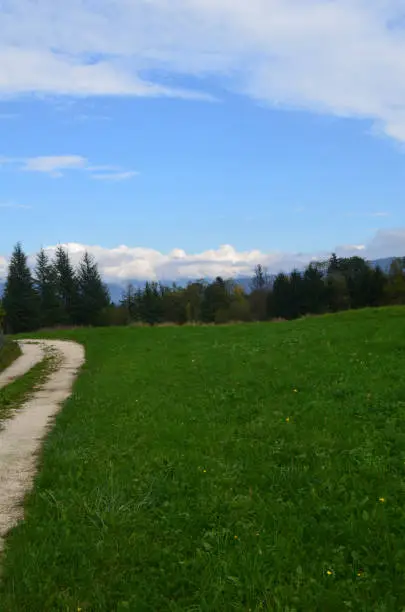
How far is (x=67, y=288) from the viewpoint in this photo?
77.1 metres

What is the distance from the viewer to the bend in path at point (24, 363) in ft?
58.2

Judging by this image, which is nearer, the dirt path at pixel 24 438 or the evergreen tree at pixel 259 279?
the dirt path at pixel 24 438

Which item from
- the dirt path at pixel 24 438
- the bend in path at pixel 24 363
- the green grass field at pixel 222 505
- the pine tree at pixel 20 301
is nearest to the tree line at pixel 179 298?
the pine tree at pixel 20 301

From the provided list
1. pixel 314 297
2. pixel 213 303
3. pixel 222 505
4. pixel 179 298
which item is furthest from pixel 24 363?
pixel 179 298

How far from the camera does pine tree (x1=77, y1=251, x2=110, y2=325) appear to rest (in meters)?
75.1

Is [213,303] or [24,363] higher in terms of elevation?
[213,303]

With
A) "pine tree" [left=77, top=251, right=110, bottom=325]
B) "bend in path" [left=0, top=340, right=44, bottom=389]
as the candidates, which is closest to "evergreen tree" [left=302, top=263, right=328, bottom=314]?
"pine tree" [left=77, top=251, right=110, bottom=325]

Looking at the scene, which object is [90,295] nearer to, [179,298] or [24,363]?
[179,298]

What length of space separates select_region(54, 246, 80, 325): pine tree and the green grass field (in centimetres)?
6565

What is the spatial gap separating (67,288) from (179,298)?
31.6 meters

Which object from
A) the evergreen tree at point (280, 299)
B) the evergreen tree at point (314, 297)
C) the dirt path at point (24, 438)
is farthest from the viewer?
the evergreen tree at point (280, 299)

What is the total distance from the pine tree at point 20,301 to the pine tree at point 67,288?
5.55 meters

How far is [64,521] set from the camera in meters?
5.19

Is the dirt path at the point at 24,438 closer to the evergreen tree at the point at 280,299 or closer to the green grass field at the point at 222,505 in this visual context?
the green grass field at the point at 222,505
